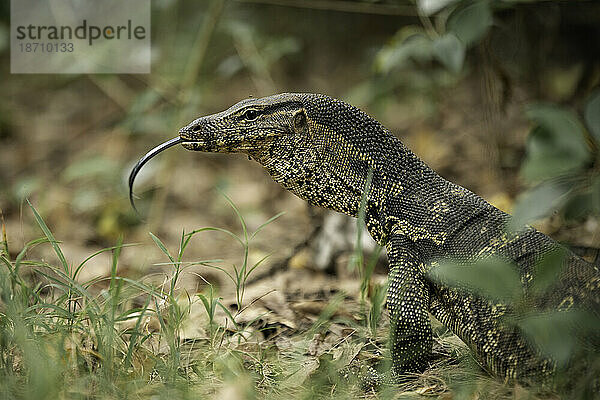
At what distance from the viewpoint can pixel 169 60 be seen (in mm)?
7984

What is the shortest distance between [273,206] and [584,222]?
10.8 ft

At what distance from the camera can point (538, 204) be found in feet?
9.09

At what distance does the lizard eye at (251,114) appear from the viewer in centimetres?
378

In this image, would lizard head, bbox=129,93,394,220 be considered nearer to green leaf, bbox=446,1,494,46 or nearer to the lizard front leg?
the lizard front leg

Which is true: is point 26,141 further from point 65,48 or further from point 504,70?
point 504,70

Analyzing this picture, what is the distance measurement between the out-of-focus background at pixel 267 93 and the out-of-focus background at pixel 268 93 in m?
0.02

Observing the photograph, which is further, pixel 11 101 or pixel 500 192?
pixel 11 101

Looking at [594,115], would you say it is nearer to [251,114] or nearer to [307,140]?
[307,140]

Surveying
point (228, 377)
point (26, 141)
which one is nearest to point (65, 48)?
point (26, 141)

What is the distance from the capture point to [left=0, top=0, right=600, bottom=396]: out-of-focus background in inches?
233

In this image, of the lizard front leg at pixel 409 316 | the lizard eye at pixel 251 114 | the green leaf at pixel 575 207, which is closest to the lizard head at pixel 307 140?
the lizard eye at pixel 251 114

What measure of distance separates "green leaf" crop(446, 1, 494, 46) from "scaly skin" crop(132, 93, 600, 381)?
123 centimetres

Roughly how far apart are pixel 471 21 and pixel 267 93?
3270mm

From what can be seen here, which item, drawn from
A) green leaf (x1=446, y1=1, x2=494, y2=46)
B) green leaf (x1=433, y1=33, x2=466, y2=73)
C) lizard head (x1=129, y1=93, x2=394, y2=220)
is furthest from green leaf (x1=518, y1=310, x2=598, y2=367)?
green leaf (x1=446, y1=1, x2=494, y2=46)
